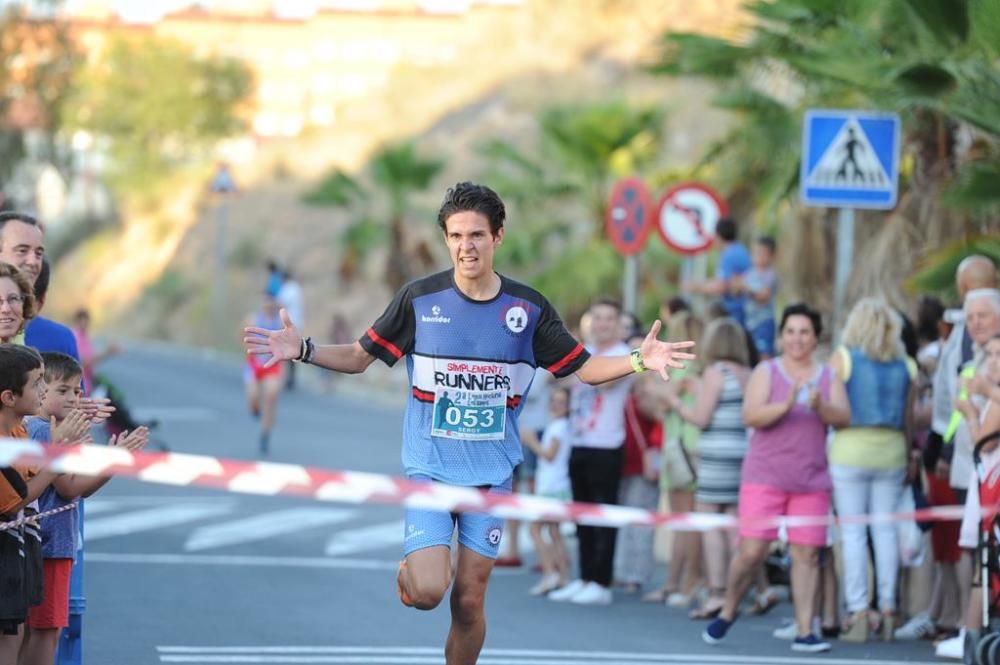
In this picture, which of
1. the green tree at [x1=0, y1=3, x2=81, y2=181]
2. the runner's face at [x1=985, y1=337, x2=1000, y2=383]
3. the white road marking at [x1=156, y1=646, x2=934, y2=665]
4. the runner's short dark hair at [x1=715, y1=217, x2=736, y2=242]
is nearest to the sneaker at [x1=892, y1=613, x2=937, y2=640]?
the white road marking at [x1=156, y1=646, x2=934, y2=665]

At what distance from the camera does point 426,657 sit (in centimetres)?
Answer: 1070

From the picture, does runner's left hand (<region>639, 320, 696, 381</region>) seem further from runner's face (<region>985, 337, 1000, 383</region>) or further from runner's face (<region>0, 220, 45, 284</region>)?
runner's face (<region>0, 220, 45, 284</region>)

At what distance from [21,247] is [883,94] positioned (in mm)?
8710

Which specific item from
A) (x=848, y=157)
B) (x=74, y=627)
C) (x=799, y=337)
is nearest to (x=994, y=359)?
(x=799, y=337)

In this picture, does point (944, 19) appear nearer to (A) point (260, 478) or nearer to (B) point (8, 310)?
(B) point (8, 310)

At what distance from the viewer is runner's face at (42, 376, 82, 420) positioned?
778cm

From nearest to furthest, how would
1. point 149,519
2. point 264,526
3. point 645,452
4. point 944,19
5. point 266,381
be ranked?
point 645,452 → point 944,19 → point 149,519 → point 264,526 → point 266,381

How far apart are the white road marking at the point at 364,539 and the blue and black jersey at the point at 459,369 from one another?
7466mm

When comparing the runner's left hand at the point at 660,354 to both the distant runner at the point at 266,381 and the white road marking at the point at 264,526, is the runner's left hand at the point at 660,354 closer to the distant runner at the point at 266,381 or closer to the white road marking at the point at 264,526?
the white road marking at the point at 264,526

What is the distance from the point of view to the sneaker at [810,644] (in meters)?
11.5

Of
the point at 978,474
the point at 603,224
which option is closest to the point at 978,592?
the point at 978,474

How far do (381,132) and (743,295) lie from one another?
55.4 m

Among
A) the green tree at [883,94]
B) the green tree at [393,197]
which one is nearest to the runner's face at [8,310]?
the green tree at [883,94]

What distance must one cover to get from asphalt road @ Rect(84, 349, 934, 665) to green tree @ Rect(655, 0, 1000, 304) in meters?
4.00
